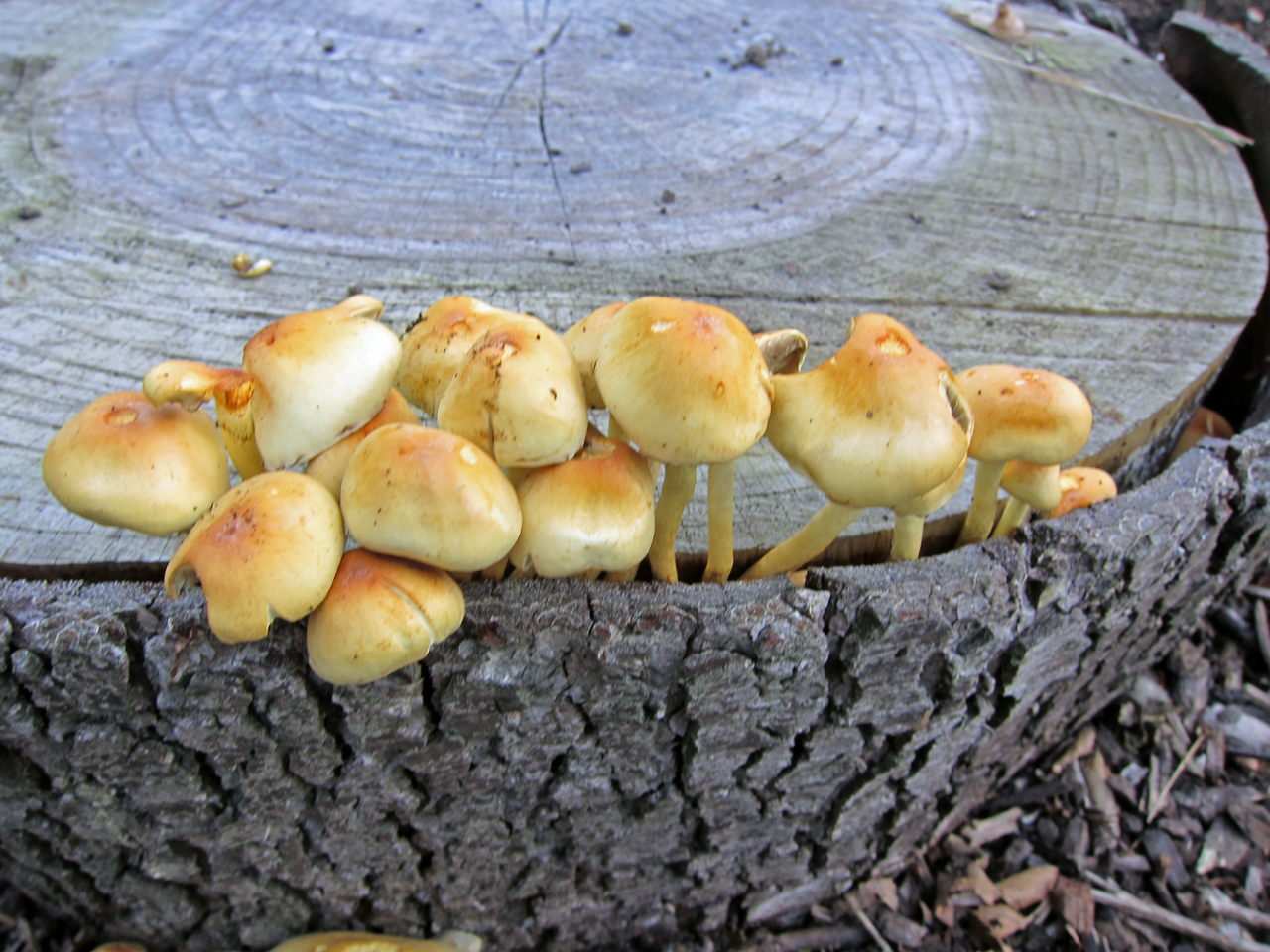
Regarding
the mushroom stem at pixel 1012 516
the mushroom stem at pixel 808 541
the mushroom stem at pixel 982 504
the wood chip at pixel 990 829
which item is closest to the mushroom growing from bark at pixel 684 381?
the mushroom stem at pixel 808 541

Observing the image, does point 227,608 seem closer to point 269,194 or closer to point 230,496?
point 230,496

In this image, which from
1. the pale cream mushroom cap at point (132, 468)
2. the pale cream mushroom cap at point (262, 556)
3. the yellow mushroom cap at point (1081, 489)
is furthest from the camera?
the yellow mushroom cap at point (1081, 489)

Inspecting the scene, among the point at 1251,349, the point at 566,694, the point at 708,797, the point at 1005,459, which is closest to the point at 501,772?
the point at 566,694

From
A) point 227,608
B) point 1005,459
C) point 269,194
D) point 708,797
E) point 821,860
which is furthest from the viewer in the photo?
point 269,194

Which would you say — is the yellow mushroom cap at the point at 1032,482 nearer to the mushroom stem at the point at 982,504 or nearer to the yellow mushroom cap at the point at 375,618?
the mushroom stem at the point at 982,504

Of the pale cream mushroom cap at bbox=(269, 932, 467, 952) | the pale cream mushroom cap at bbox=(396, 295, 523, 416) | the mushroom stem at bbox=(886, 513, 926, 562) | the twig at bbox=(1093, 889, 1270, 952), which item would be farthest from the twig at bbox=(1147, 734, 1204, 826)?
the pale cream mushroom cap at bbox=(396, 295, 523, 416)

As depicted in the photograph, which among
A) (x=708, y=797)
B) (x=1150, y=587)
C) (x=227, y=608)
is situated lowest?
(x=708, y=797)

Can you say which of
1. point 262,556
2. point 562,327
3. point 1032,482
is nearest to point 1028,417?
point 1032,482

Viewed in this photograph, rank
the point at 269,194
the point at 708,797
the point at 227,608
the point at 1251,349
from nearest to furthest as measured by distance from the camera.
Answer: the point at 227,608 → the point at 708,797 → the point at 269,194 → the point at 1251,349
